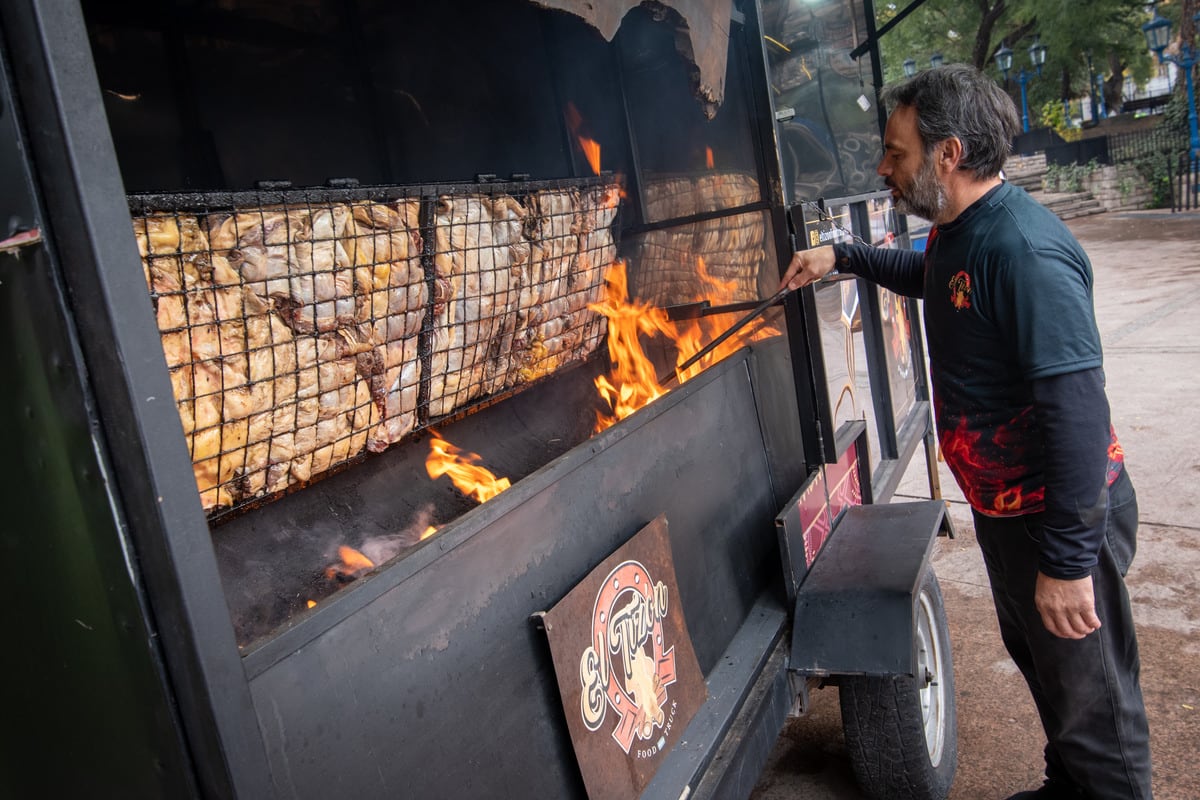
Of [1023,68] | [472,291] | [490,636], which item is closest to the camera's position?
[490,636]

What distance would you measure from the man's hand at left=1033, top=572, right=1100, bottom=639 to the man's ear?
112 cm

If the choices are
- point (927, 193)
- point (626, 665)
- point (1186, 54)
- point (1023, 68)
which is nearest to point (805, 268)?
point (927, 193)

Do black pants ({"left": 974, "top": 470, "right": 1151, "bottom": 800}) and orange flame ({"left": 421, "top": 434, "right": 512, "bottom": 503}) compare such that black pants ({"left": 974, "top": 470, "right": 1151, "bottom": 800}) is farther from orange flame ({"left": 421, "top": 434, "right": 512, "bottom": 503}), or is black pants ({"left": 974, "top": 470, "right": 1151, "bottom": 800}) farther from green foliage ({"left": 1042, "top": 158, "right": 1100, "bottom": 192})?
green foliage ({"left": 1042, "top": 158, "right": 1100, "bottom": 192})

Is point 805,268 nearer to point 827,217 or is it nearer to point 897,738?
point 827,217

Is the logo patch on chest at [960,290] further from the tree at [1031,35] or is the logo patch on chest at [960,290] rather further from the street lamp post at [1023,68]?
the street lamp post at [1023,68]

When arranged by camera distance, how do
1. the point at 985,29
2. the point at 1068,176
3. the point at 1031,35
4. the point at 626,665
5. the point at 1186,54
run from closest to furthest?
the point at 626,665 < the point at 1186,54 < the point at 985,29 < the point at 1068,176 < the point at 1031,35

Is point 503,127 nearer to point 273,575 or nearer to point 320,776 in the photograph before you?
point 273,575

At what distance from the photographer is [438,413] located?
2.53 m

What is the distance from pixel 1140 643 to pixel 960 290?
2.31m

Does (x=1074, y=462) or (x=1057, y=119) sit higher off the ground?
(x=1057, y=119)

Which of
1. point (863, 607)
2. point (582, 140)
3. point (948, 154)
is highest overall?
point (582, 140)

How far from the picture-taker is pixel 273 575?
2.13 meters

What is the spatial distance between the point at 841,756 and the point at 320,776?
2.57 meters

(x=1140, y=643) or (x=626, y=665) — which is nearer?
(x=626, y=665)
